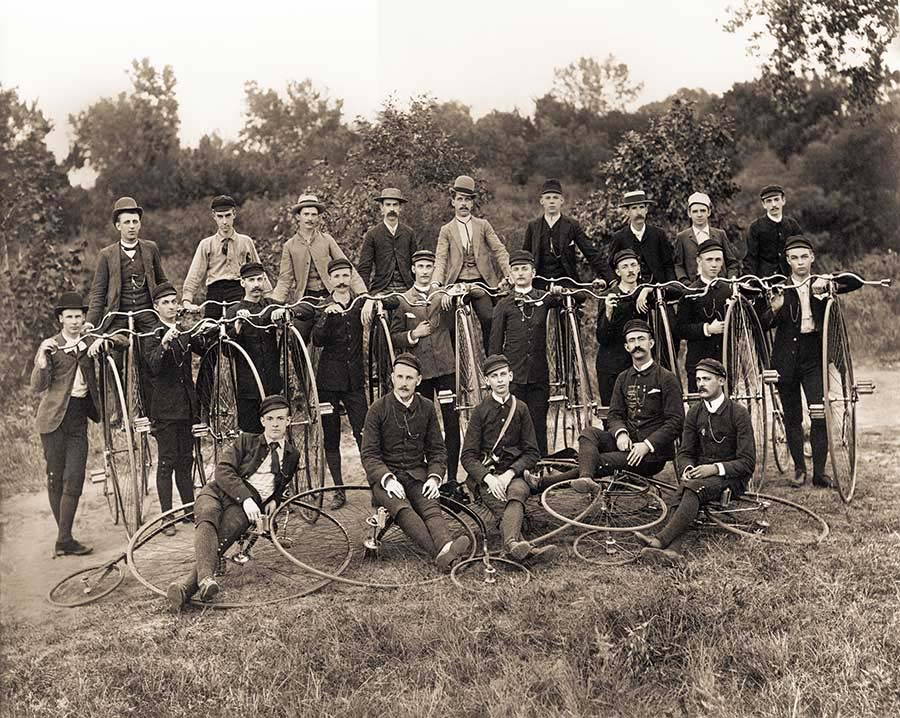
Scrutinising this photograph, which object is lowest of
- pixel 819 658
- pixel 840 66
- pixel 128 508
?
pixel 819 658

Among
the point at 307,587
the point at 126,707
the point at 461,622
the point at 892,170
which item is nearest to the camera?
→ the point at 126,707

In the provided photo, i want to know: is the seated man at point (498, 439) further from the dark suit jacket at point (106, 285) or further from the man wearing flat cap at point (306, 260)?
the dark suit jacket at point (106, 285)

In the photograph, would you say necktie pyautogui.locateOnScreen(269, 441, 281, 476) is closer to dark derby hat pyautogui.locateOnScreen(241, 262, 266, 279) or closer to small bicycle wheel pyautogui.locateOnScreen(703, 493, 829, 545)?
dark derby hat pyautogui.locateOnScreen(241, 262, 266, 279)

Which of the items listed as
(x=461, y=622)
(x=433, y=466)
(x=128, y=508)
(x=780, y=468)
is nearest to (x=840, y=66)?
(x=780, y=468)

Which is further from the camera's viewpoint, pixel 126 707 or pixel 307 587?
pixel 307 587

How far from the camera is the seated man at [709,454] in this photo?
4.69m

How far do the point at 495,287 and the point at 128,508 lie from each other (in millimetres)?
3023

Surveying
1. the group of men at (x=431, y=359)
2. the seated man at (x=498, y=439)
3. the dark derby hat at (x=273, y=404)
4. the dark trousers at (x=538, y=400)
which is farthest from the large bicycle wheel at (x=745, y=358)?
the dark derby hat at (x=273, y=404)

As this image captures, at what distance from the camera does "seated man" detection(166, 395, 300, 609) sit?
428cm

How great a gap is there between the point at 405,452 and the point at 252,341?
1436 mm

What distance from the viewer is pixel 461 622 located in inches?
154

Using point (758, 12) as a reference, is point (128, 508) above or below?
below

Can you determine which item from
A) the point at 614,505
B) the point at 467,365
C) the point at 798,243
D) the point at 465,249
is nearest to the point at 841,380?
the point at 798,243

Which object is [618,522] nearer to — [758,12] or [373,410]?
[373,410]
